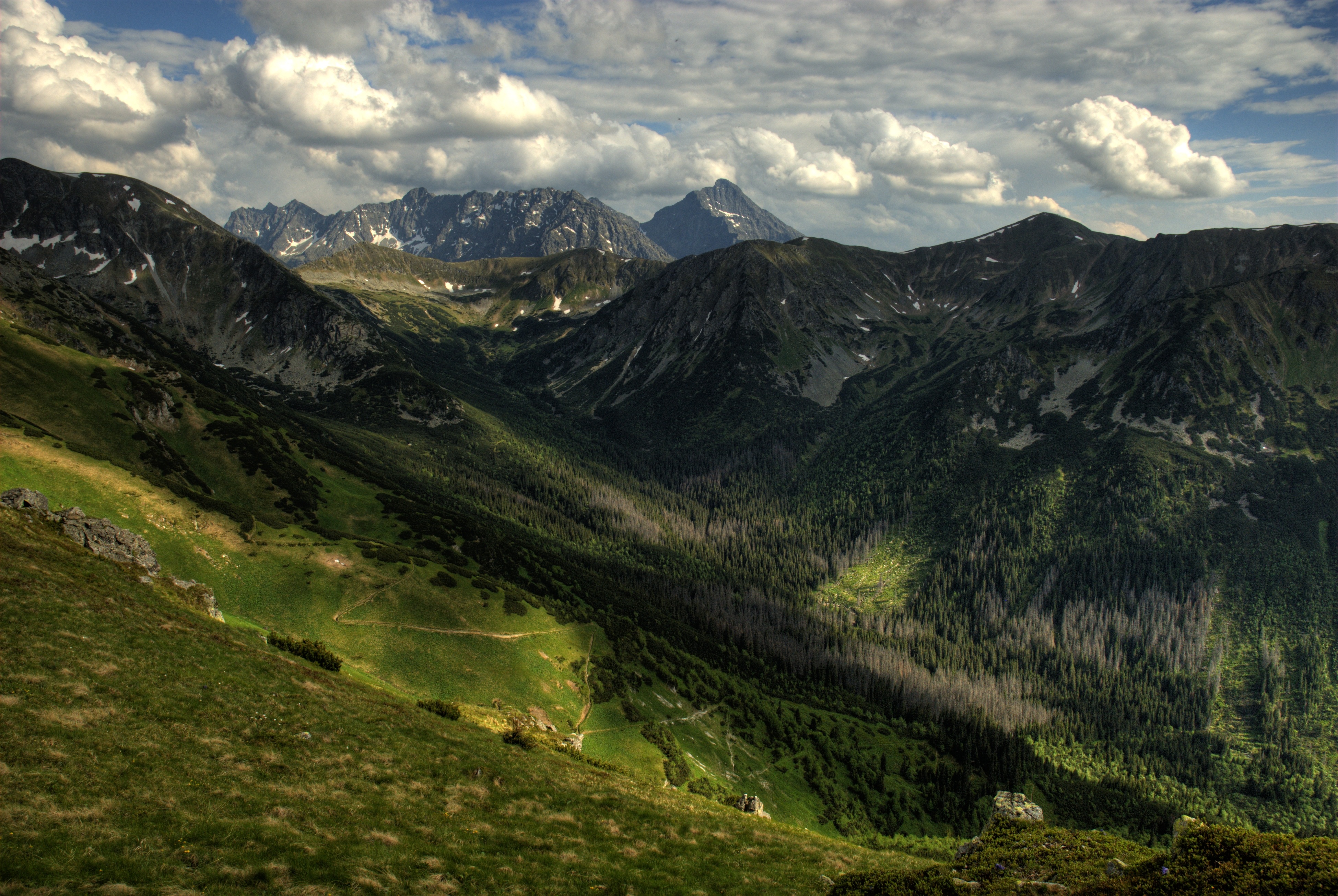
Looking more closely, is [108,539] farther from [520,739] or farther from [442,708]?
[520,739]

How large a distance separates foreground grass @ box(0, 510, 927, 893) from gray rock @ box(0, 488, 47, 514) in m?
10.9

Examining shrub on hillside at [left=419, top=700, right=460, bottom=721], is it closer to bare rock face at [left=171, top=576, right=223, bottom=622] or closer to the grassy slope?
bare rock face at [left=171, top=576, right=223, bottom=622]

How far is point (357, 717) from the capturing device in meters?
45.0

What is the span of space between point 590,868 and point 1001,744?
197 meters

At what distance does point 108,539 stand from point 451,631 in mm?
46874

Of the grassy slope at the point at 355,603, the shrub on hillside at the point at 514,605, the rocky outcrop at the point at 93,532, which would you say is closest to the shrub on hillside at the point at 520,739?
the grassy slope at the point at 355,603

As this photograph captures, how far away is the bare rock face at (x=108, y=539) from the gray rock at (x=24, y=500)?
1.70m

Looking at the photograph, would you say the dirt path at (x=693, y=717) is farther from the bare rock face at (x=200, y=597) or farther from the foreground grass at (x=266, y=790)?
the bare rock face at (x=200, y=597)

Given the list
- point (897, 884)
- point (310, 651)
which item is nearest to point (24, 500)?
point (310, 651)

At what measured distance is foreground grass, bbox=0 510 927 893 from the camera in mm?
24172

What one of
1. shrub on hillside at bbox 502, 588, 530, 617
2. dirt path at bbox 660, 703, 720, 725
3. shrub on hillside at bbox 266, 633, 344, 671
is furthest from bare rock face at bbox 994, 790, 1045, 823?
shrub on hillside at bbox 266, 633, 344, 671

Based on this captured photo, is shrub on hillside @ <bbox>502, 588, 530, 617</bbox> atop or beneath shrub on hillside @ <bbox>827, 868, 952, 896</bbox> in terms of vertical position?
beneath

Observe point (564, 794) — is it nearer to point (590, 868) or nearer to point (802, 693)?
point (590, 868)

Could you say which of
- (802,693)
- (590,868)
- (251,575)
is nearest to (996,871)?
(590,868)
